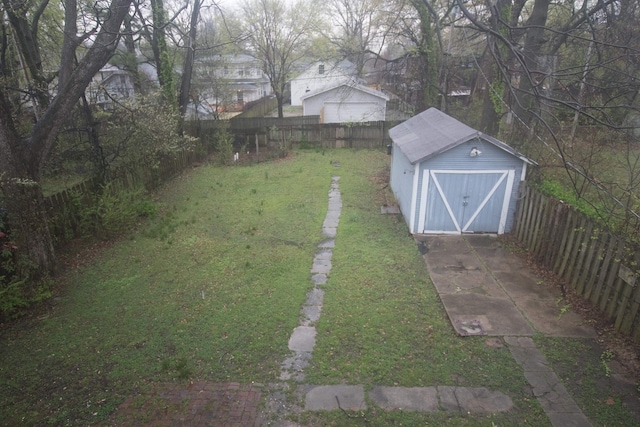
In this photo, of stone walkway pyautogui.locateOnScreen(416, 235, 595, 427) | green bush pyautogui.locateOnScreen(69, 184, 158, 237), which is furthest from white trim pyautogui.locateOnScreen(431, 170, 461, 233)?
green bush pyautogui.locateOnScreen(69, 184, 158, 237)

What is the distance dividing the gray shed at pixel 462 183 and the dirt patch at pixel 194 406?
592 centimetres

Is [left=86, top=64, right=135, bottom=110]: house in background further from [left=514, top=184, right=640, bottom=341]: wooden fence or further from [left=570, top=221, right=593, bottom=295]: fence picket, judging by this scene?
[left=570, top=221, right=593, bottom=295]: fence picket

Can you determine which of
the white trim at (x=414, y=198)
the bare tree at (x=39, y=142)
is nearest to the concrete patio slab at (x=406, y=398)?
the white trim at (x=414, y=198)

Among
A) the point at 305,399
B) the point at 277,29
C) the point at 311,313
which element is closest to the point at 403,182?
the point at 311,313

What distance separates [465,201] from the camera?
8844 millimetres

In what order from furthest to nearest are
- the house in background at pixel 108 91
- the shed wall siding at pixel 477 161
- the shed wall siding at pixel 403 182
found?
the house in background at pixel 108 91
the shed wall siding at pixel 403 182
the shed wall siding at pixel 477 161

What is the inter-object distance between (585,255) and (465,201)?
297 centimetres

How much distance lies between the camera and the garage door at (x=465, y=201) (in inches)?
341

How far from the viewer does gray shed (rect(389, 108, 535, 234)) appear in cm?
840

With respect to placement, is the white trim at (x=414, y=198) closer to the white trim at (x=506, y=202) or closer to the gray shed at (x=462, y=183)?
the gray shed at (x=462, y=183)

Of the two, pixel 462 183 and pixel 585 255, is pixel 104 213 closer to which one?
pixel 462 183

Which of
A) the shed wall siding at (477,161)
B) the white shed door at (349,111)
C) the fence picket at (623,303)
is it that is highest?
Answer: the white shed door at (349,111)

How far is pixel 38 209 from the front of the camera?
6.69 metres

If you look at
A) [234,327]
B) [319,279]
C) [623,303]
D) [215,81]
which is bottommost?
[234,327]
